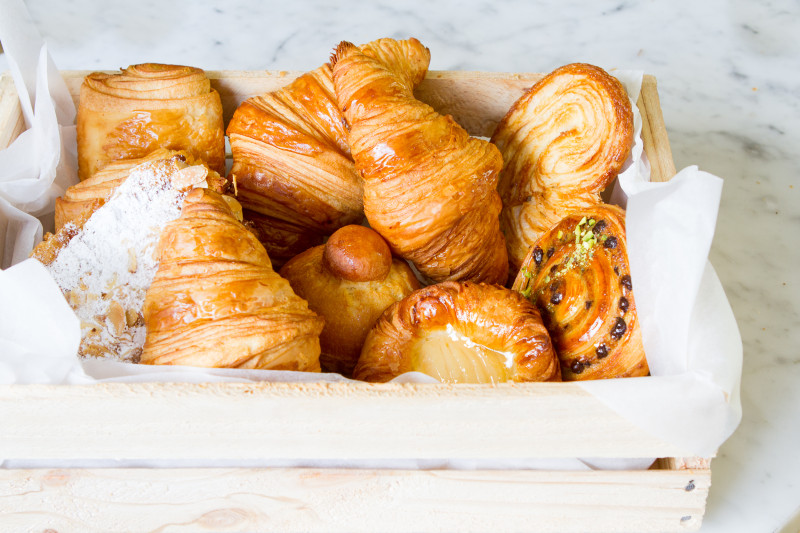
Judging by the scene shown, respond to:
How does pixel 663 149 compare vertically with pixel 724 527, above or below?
above

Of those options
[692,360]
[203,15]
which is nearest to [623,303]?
[692,360]

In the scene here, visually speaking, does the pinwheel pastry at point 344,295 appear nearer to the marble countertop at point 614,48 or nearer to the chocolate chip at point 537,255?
the chocolate chip at point 537,255

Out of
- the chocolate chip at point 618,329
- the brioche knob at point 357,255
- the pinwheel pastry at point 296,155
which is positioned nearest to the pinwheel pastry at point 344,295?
the brioche knob at point 357,255

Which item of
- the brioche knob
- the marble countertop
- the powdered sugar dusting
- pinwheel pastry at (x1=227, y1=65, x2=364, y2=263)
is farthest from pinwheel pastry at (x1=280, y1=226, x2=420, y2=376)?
the marble countertop

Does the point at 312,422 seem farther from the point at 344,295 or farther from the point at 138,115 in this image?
the point at 138,115

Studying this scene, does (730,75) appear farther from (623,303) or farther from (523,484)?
(523,484)
